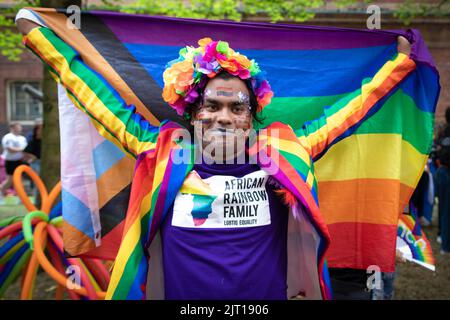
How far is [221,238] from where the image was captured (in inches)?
80.4

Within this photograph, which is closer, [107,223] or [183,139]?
[183,139]

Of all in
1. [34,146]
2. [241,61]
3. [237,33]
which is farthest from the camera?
[34,146]

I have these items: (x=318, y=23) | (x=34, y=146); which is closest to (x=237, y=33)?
(x=34, y=146)

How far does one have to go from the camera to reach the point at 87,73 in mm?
2424

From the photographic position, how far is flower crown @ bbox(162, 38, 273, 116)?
2141 mm

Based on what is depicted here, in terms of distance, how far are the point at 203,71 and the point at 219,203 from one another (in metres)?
0.59

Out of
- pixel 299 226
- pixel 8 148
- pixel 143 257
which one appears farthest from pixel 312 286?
pixel 8 148

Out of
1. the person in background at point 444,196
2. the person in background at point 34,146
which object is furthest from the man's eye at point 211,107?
the person in background at point 34,146

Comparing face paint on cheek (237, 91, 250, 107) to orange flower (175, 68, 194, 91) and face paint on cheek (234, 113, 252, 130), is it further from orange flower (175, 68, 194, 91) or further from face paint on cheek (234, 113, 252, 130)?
orange flower (175, 68, 194, 91)

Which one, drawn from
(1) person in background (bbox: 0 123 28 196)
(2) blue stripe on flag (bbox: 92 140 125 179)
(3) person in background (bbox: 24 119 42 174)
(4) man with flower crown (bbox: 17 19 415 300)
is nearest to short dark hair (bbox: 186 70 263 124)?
(4) man with flower crown (bbox: 17 19 415 300)

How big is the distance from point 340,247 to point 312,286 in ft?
1.99

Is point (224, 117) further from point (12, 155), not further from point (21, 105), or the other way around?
point (21, 105)

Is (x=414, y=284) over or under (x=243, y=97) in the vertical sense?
under
